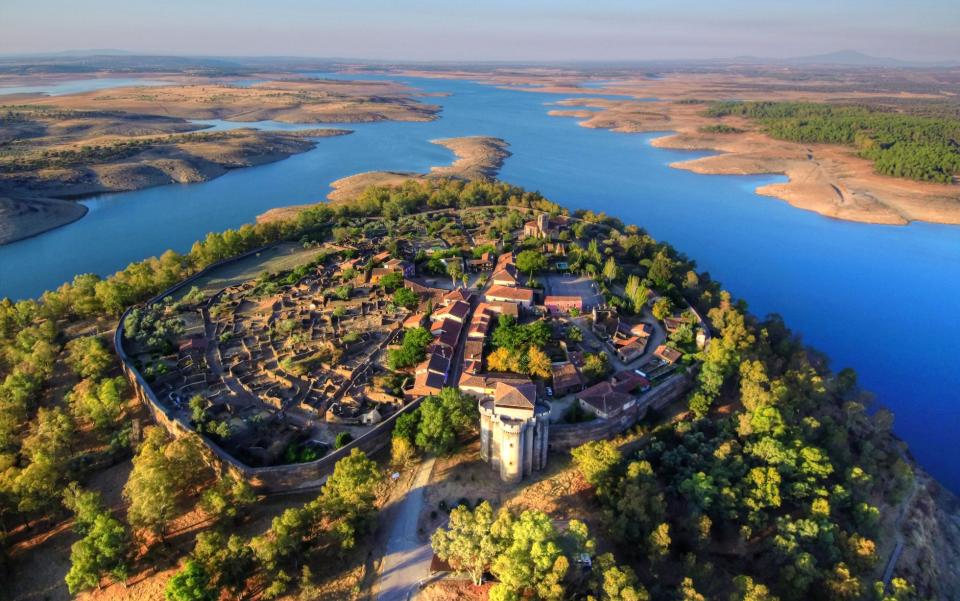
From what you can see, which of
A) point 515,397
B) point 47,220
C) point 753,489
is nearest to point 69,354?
point 515,397

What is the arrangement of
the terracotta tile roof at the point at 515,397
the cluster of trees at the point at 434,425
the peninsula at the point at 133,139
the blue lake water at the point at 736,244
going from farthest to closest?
the peninsula at the point at 133,139 < the blue lake water at the point at 736,244 < the cluster of trees at the point at 434,425 < the terracotta tile roof at the point at 515,397

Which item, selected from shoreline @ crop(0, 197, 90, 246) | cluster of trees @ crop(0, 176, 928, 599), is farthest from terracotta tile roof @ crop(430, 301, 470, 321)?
shoreline @ crop(0, 197, 90, 246)

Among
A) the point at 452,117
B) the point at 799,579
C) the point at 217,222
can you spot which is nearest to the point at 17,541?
the point at 799,579

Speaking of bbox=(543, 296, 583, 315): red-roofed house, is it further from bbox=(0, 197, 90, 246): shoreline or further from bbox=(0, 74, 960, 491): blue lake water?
bbox=(0, 197, 90, 246): shoreline

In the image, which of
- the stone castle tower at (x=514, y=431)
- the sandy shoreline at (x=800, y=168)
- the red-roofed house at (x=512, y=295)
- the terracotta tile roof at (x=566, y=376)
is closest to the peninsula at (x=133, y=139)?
the red-roofed house at (x=512, y=295)

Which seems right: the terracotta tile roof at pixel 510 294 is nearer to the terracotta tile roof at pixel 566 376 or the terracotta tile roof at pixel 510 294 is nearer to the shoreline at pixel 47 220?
the terracotta tile roof at pixel 566 376

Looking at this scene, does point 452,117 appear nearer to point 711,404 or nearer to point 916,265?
point 916,265
